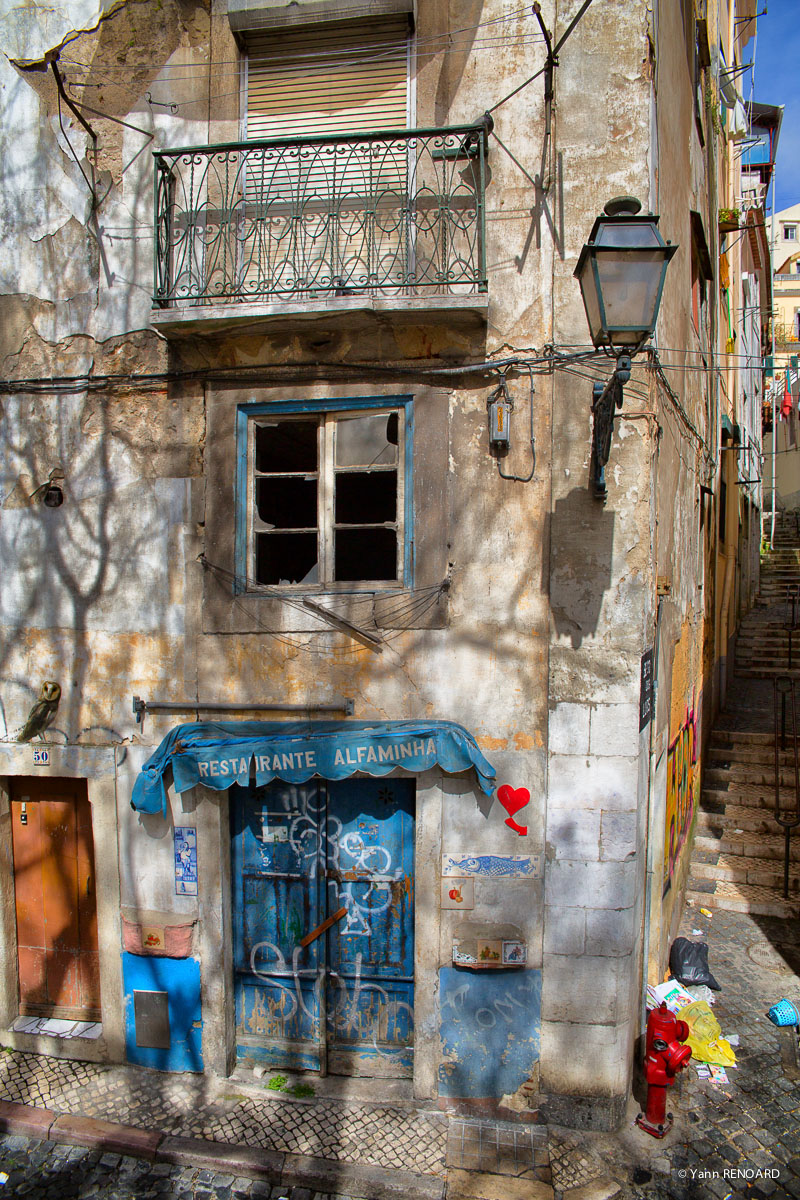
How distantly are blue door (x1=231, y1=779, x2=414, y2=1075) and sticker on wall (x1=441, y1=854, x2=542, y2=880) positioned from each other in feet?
1.21

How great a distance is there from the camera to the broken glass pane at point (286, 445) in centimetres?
565

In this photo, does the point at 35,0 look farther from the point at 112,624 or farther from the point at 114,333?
the point at 112,624

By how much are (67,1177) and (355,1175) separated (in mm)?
1986

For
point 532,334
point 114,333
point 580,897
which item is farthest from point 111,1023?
point 532,334

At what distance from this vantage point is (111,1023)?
5770 millimetres

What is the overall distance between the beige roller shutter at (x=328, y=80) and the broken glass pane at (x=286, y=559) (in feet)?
10.4

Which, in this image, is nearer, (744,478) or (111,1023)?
(111,1023)

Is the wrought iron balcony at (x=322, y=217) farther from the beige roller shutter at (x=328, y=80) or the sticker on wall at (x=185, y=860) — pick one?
the sticker on wall at (x=185, y=860)

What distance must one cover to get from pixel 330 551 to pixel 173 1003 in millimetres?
3808

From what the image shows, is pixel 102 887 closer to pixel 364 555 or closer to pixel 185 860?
pixel 185 860

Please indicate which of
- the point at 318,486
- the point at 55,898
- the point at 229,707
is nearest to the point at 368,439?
the point at 318,486

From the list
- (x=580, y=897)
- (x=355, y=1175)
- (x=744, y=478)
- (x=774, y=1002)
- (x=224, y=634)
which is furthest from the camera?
(x=744, y=478)

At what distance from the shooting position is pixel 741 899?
8453mm

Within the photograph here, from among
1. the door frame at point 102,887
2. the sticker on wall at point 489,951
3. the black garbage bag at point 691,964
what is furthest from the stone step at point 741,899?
the door frame at point 102,887
